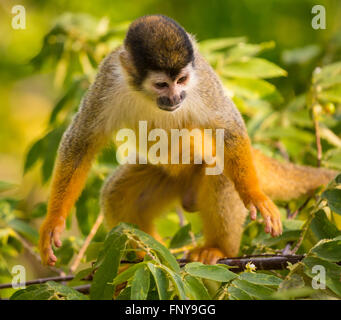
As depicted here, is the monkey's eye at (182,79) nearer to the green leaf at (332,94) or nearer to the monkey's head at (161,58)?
the monkey's head at (161,58)

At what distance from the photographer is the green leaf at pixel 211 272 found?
223cm

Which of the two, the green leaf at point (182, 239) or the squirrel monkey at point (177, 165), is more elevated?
the squirrel monkey at point (177, 165)

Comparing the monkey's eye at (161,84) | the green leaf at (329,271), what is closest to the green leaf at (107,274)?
the green leaf at (329,271)

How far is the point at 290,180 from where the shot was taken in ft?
13.1

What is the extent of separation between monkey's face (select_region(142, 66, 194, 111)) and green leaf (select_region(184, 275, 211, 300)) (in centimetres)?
140

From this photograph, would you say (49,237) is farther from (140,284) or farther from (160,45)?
(140,284)

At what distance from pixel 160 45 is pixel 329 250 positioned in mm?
1579

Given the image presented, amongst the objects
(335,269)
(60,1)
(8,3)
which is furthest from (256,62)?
(60,1)

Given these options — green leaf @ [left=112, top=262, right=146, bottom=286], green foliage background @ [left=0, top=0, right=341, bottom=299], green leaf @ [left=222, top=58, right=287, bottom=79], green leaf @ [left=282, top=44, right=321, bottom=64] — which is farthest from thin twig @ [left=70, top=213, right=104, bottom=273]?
green leaf @ [left=282, top=44, right=321, bottom=64]

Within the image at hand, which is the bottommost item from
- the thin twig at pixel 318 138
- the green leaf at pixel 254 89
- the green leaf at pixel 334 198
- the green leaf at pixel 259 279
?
the green leaf at pixel 259 279

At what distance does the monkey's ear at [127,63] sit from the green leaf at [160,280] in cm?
168

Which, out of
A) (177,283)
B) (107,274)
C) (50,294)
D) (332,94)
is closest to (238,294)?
(177,283)

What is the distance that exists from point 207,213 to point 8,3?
4468mm
